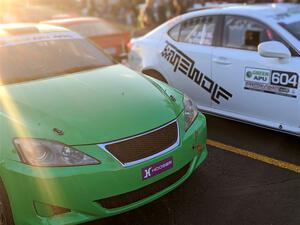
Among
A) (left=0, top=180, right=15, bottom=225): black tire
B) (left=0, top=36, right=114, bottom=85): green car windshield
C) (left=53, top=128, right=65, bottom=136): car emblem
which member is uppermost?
(left=0, top=36, right=114, bottom=85): green car windshield

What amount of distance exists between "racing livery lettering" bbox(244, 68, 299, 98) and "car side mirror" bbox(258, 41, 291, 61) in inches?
6.6

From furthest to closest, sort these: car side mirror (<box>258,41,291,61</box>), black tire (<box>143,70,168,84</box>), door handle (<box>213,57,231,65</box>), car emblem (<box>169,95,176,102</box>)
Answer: black tire (<box>143,70,168,84</box>) → door handle (<box>213,57,231,65</box>) → car side mirror (<box>258,41,291,61</box>) → car emblem (<box>169,95,176,102</box>)

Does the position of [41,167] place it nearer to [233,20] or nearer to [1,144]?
[1,144]

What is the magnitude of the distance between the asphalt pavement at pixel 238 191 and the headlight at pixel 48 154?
0.69m

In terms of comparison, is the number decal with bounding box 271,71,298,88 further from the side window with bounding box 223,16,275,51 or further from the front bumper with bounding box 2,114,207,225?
the front bumper with bounding box 2,114,207,225

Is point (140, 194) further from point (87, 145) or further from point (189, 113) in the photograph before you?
point (189, 113)

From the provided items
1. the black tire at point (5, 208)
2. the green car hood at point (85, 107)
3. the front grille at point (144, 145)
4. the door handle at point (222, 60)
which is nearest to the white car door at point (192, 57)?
the door handle at point (222, 60)

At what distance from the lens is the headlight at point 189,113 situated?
3470 millimetres

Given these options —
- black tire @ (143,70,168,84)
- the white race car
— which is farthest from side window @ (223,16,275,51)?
black tire @ (143,70,168,84)

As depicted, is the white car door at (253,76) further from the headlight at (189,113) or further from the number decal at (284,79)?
the headlight at (189,113)

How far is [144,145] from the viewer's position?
120 inches

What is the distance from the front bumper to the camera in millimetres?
2756

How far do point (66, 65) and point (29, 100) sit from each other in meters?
0.92

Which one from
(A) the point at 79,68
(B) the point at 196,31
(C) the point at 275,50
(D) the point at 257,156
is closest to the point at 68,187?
(A) the point at 79,68
